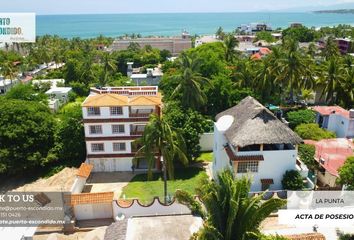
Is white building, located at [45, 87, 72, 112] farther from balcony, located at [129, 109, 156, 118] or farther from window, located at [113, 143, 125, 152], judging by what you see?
balcony, located at [129, 109, 156, 118]

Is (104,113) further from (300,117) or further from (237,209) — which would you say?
(300,117)

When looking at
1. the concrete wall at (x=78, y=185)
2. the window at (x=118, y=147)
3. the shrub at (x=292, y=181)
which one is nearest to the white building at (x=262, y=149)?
the shrub at (x=292, y=181)

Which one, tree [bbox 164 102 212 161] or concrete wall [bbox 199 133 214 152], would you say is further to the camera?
concrete wall [bbox 199 133 214 152]

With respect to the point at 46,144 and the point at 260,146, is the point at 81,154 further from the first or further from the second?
the point at 260,146

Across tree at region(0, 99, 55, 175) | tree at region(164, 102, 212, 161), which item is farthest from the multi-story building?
tree at region(0, 99, 55, 175)

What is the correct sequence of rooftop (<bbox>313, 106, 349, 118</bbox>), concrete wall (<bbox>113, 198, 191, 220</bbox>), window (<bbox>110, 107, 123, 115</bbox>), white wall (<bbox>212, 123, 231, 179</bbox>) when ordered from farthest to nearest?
rooftop (<bbox>313, 106, 349, 118</bbox>) < window (<bbox>110, 107, 123, 115</bbox>) < white wall (<bbox>212, 123, 231, 179</bbox>) < concrete wall (<bbox>113, 198, 191, 220</bbox>)

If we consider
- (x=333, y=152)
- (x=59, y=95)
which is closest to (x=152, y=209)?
(x=333, y=152)

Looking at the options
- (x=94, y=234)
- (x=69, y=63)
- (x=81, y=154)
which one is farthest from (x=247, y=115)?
(x=69, y=63)
